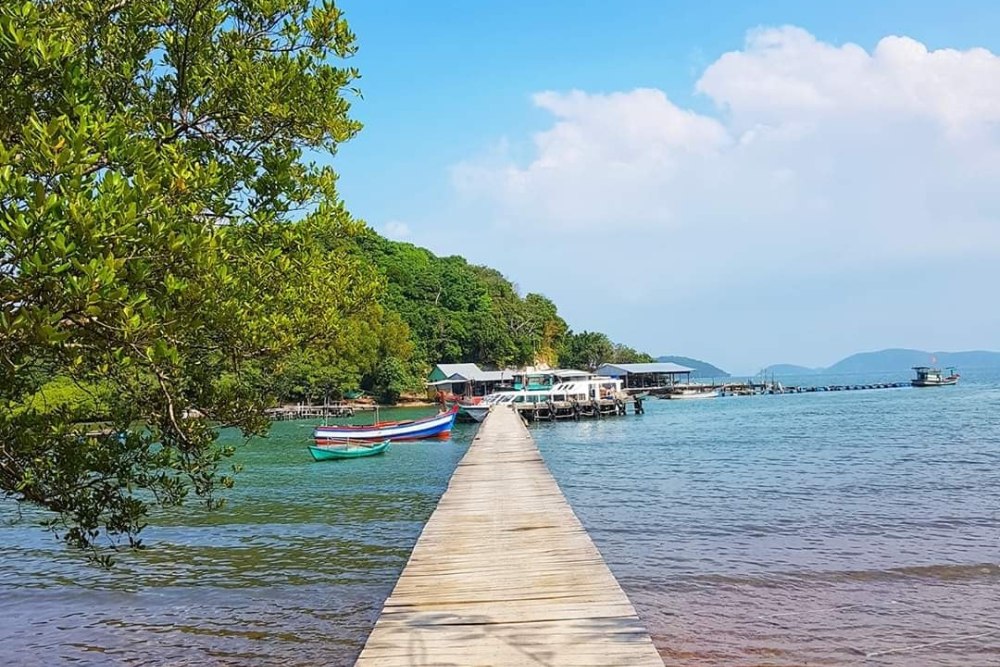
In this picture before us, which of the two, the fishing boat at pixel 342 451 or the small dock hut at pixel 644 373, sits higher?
the small dock hut at pixel 644 373

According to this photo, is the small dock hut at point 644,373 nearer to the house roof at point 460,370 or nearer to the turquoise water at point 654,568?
the house roof at point 460,370

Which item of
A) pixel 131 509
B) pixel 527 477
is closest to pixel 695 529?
pixel 527 477

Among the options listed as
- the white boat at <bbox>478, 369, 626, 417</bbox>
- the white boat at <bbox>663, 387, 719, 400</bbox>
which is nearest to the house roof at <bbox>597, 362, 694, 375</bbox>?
the white boat at <bbox>663, 387, 719, 400</bbox>

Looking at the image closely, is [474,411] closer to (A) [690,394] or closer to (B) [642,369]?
(B) [642,369]

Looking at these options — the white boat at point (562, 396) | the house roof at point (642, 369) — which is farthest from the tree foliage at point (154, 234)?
the house roof at point (642, 369)

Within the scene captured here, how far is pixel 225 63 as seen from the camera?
5.70 metres

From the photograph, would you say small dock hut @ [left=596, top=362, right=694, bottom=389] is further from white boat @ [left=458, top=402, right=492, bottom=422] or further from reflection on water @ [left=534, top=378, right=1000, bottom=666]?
reflection on water @ [left=534, top=378, right=1000, bottom=666]

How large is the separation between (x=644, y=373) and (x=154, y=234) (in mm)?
85681

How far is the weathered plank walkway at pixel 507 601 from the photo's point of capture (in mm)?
4578

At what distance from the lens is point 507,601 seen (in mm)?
5613

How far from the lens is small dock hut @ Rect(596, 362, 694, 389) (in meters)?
86.4

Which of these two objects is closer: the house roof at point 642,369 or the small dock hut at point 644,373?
the house roof at point 642,369

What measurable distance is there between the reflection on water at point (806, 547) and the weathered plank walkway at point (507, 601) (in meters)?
1.81

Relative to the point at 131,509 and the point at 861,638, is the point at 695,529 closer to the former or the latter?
the point at 861,638
